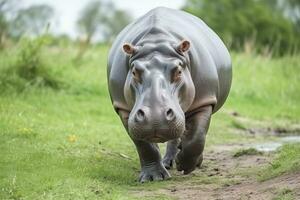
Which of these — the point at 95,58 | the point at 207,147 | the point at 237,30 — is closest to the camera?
the point at 207,147

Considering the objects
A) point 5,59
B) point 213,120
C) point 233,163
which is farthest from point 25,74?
point 233,163

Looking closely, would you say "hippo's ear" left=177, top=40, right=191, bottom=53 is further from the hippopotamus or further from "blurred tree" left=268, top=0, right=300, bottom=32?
"blurred tree" left=268, top=0, right=300, bottom=32

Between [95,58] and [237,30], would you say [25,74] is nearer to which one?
[95,58]

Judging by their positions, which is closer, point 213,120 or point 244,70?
point 213,120

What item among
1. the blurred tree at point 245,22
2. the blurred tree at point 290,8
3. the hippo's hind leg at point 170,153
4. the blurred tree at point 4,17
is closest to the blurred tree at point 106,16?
the blurred tree at point 290,8

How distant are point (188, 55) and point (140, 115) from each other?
1.03 meters

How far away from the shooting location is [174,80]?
585cm

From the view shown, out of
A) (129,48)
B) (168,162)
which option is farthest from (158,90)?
(168,162)

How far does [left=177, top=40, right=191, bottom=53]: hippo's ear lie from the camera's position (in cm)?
601

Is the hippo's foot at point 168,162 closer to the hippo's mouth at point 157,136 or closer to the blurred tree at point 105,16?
the hippo's mouth at point 157,136

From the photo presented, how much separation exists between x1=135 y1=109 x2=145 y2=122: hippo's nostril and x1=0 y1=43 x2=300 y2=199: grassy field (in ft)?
1.82

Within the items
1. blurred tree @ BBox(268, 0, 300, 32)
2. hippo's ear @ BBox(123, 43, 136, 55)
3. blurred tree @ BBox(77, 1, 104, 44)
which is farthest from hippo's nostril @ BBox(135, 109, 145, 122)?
blurred tree @ BBox(77, 1, 104, 44)

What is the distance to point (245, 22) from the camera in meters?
41.5

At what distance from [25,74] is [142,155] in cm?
559
